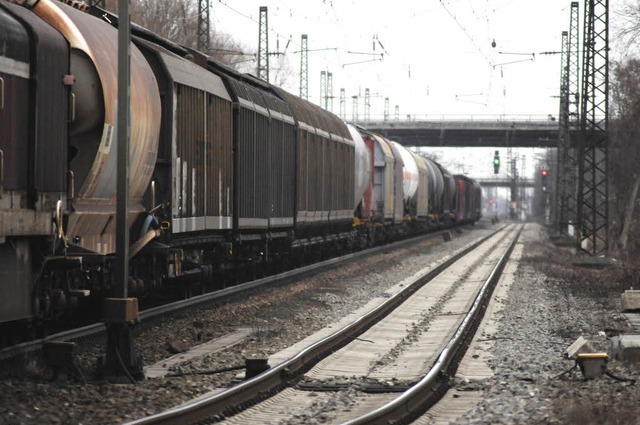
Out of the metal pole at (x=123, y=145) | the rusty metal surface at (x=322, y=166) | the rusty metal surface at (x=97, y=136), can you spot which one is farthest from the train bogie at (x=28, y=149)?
the rusty metal surface at (x=322, y=166)

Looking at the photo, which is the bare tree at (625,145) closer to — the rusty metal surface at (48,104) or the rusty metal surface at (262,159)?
the rusty metal surface at (262,159)

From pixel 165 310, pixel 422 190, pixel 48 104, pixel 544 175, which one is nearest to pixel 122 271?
pixel 48 104

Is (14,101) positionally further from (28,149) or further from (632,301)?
(632,301)

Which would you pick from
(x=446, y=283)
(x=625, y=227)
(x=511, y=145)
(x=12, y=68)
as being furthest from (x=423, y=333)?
(x=511, y=145)

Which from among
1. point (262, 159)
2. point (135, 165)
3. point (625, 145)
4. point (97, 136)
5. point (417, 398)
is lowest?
point (417, 398)

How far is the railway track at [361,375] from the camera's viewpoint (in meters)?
8.69

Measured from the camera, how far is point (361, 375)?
1109cm

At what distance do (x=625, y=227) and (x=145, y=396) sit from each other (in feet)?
134

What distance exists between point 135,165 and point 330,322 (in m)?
5.10

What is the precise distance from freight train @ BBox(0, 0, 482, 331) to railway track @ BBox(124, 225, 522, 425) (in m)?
2.26

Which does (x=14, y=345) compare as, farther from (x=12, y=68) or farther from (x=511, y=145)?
(x=511, y=145)

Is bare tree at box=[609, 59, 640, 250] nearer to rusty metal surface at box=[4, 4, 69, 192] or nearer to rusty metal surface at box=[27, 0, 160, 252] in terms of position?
rusty metal surface at box=[27, 0, 160, 252]

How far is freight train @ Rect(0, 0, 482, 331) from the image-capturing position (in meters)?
9.80

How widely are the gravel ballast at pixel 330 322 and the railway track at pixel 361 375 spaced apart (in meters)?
0.50
